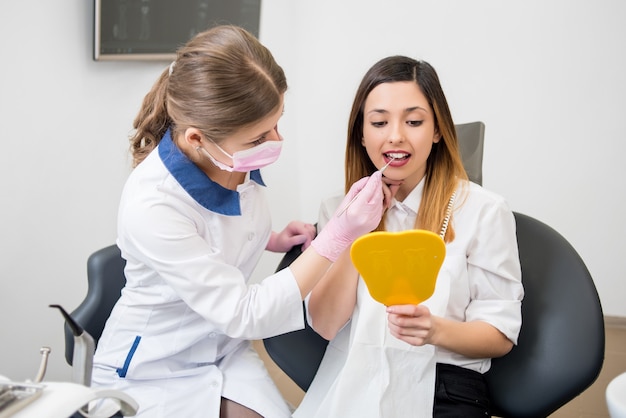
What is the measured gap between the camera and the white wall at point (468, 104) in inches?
95.7

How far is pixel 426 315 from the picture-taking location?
4.22 ft

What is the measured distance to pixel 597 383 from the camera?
8.57ft

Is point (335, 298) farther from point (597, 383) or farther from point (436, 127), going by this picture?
point (597, 383)

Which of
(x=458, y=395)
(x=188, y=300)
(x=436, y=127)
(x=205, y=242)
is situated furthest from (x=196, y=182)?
(x=458, y=395)

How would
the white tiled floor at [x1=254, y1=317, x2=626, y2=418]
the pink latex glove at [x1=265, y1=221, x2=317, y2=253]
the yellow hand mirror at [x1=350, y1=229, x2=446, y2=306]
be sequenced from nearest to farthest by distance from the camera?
the yellow hand mirror at [x1=350, y1=229, x2=446, y2=306] → the pink latex glove at [x1=265, y1=221, x2=317, y2=253] → the white tiled floor at [x1=254, y1=317, x2=626, y2=418]

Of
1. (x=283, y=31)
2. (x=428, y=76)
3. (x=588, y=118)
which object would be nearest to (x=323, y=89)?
(x=283, y=31)

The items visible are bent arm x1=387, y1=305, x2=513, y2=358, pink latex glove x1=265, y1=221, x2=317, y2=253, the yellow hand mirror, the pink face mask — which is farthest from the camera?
pink latex glove x1=265, y1=221, x2=317, y2=253

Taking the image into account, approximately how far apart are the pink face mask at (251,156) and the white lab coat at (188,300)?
0.16 feet

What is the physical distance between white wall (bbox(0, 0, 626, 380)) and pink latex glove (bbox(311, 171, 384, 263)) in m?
Answer: 1.28

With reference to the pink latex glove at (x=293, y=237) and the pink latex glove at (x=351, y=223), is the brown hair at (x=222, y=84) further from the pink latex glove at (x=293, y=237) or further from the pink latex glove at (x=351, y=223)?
the pink latex glove at (x=293, y=237)

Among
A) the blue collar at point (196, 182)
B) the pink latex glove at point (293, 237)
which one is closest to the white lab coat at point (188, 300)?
the blue collar at point (196, 182)

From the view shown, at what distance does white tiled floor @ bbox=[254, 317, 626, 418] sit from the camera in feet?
7.83

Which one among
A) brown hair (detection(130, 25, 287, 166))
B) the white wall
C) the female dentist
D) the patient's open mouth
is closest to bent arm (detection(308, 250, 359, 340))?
the female dentist

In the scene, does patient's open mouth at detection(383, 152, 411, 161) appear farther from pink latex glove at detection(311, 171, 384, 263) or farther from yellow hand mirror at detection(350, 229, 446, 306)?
yellow hand mirror at detection(350, 229, 446, 306)
